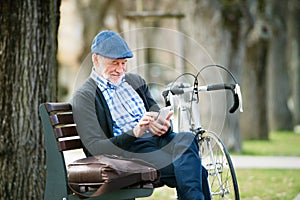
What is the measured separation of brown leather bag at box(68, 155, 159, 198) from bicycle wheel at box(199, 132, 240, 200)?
49 centimetres

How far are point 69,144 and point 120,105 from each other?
0.44 m

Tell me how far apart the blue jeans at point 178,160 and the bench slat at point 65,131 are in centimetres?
46

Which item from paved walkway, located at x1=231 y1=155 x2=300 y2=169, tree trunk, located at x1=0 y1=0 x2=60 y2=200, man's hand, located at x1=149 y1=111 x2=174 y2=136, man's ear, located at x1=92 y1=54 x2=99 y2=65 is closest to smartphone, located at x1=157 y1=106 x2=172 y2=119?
man's hand, located at x1=149 y1=111 x2=174 y2=136

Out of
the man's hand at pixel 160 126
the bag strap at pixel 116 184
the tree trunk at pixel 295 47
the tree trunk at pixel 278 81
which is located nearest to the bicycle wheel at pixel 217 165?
the man's hand at pixel 160 126

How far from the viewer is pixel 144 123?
548cm

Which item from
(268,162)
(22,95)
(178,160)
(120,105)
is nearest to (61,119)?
(120,105)

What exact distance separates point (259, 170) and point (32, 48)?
531 centimetres

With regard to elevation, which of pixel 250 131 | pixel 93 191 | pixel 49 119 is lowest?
pixel 250 131

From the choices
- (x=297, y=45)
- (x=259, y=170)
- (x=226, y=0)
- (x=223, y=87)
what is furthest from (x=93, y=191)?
(x=297, y=45)

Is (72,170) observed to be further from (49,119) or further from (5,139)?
(5,139)

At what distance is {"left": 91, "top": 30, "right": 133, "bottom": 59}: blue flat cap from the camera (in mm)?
5730

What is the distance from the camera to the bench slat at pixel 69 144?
5.85 meters

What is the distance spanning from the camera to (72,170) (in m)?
5.64

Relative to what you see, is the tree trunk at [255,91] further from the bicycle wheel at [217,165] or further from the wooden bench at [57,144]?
the wooden bench at [57,144]
